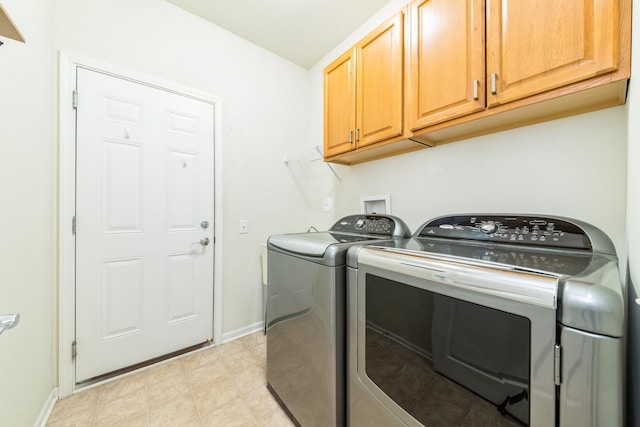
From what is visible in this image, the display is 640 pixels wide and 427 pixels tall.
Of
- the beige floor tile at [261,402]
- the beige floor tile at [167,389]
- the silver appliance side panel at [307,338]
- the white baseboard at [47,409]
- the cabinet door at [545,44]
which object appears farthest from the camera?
the beige floor tile at [167,389]

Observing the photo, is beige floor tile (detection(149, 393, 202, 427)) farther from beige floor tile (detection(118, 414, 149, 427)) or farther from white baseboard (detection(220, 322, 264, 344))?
white baseboard (detection(220, 322, 264, 344))

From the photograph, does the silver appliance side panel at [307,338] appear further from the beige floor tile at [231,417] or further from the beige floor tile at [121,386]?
the beige floor tile at [121,386]

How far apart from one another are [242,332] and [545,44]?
2.66m

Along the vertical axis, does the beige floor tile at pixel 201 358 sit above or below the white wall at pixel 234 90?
below

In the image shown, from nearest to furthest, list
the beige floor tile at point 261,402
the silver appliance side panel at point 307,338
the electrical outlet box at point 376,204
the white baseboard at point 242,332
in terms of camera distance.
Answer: the silver appliance side panel at point 307,338, the beige floor tile at point 261,402, the electrical outlet box at point 376,204, the white baseboard at point 242,332

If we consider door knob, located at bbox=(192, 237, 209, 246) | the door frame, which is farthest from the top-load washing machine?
the door frame

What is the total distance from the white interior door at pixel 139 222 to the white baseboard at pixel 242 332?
0.45 ft

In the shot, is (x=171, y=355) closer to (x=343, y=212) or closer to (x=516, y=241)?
(x=343, y=212)

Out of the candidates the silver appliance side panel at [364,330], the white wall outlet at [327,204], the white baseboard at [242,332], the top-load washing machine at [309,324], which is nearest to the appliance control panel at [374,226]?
the top-load washing machine at [309,324]

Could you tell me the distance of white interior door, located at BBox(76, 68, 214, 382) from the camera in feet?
5.23

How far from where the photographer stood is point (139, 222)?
176cm

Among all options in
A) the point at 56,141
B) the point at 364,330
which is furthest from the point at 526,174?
the point at 56,141

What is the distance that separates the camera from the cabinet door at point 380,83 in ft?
4.75

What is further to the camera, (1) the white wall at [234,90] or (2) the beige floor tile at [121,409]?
(1) the white wall at [234,90]
